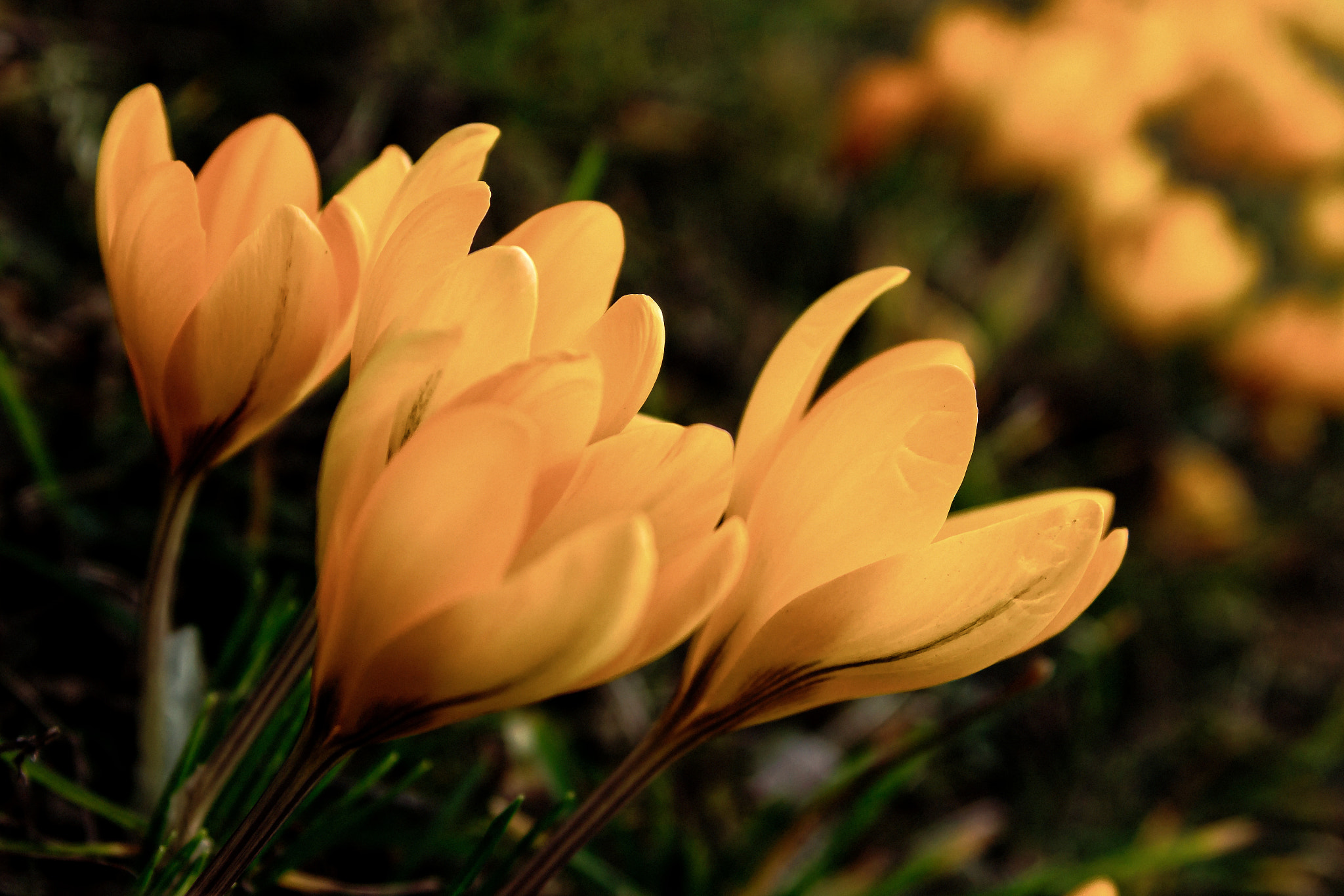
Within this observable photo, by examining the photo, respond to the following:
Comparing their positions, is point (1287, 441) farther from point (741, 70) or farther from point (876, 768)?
point (876, 768)

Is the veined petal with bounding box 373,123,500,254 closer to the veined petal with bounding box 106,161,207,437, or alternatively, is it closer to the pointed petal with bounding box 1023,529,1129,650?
the veined petal with bounding box 106,161,207,437

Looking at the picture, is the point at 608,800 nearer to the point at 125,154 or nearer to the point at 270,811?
the point at 270,811

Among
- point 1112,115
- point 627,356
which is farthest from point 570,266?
point 1112,115

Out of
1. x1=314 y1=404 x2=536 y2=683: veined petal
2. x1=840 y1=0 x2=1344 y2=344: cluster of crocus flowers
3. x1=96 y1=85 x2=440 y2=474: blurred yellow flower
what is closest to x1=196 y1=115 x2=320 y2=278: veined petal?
x1=96 y1=85 x2=440 y2=474: blurred yellow flower

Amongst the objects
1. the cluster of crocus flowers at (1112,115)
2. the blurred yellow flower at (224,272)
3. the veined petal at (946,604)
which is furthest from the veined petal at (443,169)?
the cluster of crocus flowers at (1112,115)

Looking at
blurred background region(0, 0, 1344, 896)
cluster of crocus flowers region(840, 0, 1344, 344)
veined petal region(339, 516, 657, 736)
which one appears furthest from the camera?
cluster of crocus flowers region(840, 0, 1344, 344)

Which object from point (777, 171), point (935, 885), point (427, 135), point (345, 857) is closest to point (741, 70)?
point (777, 171)
